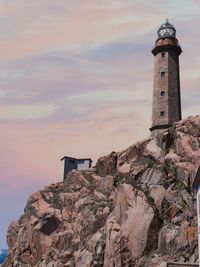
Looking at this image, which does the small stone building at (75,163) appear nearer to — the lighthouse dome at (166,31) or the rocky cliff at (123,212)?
the rocky cliff at (123,212)

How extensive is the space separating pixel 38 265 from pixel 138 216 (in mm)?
19243

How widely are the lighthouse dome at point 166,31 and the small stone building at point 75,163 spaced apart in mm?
25911

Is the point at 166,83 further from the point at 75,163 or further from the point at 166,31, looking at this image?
the point at 75,163

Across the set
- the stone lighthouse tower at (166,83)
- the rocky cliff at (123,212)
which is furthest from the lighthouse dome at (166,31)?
the rocky cliff at (123,212)

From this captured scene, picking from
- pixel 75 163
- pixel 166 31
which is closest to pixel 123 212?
pixel 75 163

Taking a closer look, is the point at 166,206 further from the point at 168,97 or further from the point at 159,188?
the point at 168,97

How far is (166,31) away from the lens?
71.6 m

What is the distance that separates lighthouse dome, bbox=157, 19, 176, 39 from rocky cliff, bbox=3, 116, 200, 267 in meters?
21.1

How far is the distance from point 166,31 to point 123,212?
1413 inches

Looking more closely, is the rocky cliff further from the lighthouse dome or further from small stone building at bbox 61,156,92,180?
the lighthouse dome

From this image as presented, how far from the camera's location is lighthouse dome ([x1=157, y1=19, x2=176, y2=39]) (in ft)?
232

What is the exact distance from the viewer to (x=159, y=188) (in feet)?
164

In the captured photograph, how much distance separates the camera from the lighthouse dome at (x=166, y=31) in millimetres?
70562

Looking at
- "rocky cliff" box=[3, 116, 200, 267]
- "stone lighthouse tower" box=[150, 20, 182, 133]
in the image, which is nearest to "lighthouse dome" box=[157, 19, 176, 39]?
"stone lighthouse tower" box=[150, 20, 182, 133]
